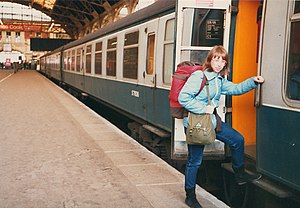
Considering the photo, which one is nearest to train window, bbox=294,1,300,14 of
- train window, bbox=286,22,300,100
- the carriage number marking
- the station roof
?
train window, bbox=286,22,300,100

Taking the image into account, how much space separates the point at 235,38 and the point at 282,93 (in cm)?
134

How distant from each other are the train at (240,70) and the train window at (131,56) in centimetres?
2

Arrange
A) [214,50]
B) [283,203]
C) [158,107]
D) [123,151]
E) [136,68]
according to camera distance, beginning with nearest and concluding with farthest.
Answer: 1. [214,50]
2. [283,203]
3. [123,151]
4. [158,107]
5. [136,68]


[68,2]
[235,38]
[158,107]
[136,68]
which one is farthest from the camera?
[68,2]

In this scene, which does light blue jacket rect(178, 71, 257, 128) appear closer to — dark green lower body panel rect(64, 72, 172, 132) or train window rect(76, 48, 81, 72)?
dark green lower body panel rect(64, 72, 172, 132)

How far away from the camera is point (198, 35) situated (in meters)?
5.21

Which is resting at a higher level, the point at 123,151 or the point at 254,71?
the point at 254,71

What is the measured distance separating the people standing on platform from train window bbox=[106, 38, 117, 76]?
6662mm

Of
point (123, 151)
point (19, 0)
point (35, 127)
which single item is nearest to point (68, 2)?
point (19, 0)

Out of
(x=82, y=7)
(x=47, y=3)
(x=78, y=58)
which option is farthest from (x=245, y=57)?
(x=47, y=3)

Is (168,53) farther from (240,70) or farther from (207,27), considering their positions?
(240,70)

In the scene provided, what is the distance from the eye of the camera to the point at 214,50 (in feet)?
12.1

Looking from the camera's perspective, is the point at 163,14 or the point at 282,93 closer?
the point at 282,93

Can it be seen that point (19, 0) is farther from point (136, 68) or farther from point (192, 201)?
point (192, 201)
